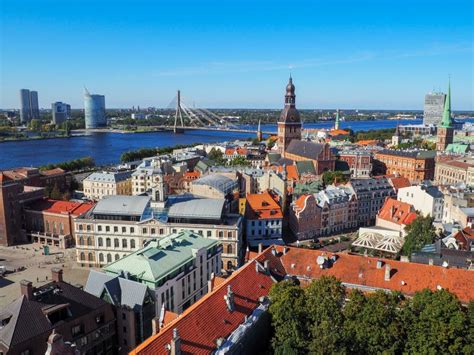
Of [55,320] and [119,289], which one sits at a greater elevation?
[55,320]

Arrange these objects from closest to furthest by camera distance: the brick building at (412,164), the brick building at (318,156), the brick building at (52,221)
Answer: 1. the brick building at (52,221)
2. the brick building at (318,156)
3. the brick building at (412,164)

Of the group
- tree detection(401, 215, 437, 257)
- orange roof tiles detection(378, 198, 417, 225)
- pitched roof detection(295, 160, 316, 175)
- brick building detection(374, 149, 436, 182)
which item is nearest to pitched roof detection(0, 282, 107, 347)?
tree detection(401, 215, 437, 257)

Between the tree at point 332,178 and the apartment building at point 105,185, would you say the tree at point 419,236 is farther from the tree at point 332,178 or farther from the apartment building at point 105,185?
the apartment building at point 105,185

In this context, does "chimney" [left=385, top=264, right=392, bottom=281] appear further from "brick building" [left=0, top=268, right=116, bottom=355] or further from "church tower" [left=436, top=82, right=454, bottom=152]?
"church tower" [left=436, top=82, right=454, bottom=152]

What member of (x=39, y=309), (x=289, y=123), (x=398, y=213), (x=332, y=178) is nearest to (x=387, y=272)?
(x=39, y=309)

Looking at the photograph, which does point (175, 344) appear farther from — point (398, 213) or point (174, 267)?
point (398, 213)

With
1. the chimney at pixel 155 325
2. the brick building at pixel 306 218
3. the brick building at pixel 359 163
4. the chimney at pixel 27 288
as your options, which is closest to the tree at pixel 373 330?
the chimney at pixel 155 325

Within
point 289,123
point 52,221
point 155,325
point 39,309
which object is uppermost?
point 289,123
